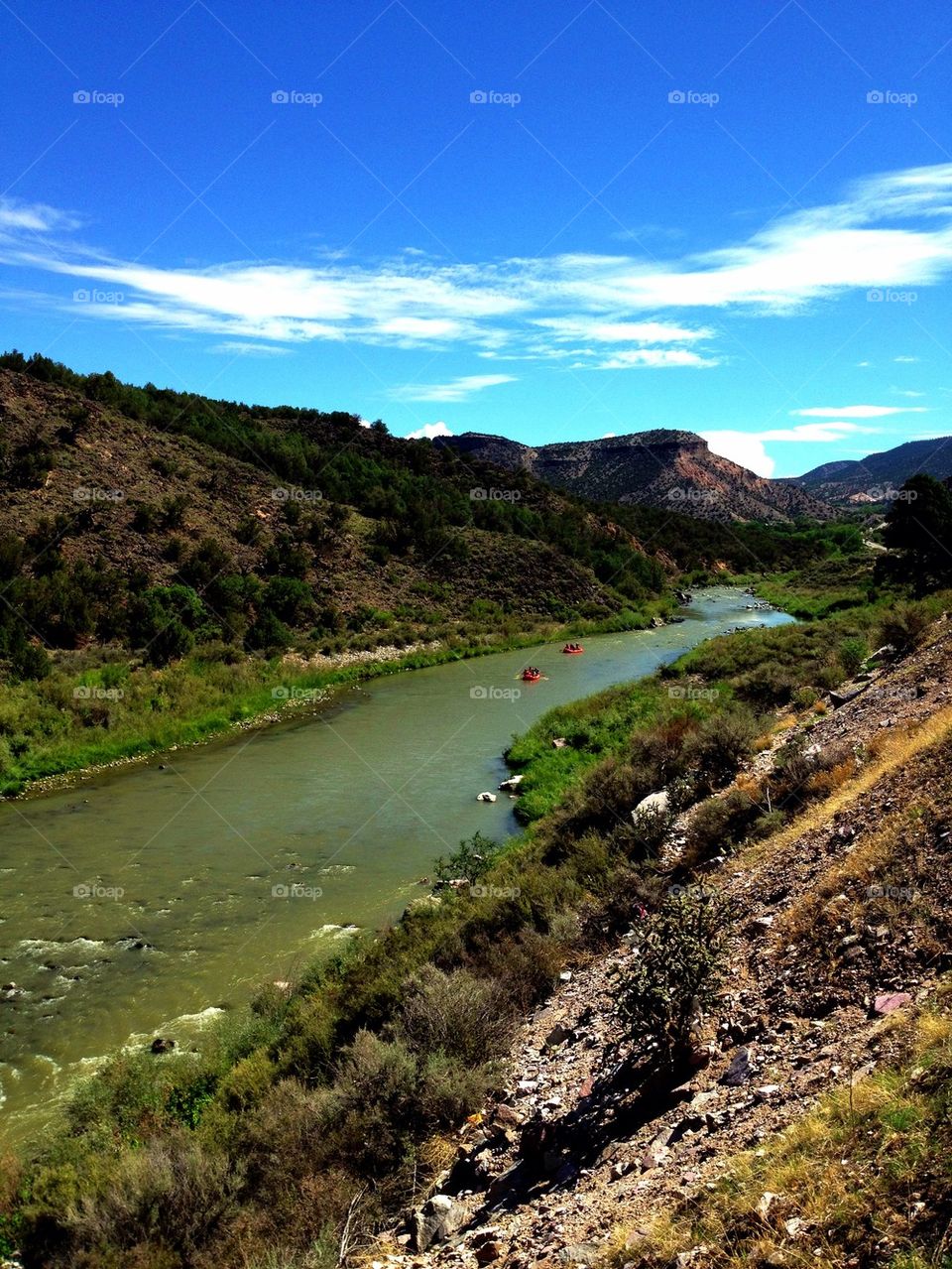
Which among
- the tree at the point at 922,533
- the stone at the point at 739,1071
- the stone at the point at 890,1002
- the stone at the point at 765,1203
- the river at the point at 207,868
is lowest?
the river at the point at 207,868

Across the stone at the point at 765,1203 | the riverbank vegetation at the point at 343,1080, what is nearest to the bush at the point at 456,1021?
the riverbank vegetation at the point at 343,1080

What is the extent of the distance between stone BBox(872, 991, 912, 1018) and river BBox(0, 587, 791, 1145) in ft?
27.5

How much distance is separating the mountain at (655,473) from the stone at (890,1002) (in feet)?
472

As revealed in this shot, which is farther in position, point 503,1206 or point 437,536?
point 437,536

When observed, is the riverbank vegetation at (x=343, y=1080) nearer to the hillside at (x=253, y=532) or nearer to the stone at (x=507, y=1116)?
the stone at (x=507, y=1116)

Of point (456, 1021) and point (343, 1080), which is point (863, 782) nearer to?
point (456, 1021)

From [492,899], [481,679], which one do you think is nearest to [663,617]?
[481,679]

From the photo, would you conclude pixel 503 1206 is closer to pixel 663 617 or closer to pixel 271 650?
pixel 271 650

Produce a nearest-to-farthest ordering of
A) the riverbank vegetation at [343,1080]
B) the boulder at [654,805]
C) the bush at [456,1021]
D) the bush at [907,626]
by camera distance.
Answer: the riverbank vegetation at [343,1080] < the bush at [456,1021] < the boulder at [654,805] < the bush at [907,626]

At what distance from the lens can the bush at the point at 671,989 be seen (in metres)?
6.21

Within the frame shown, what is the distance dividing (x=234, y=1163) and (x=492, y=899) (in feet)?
16.5

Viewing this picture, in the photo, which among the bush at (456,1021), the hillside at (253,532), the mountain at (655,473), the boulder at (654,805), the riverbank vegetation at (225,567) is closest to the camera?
the bush at (456,1021)

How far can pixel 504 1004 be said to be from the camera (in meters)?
8.40

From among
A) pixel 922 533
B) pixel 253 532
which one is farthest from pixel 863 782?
pixel 253 532
